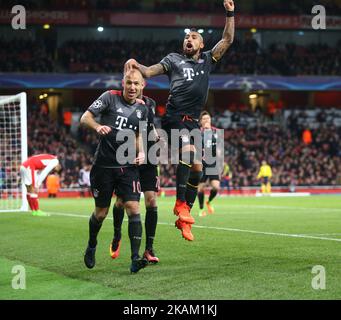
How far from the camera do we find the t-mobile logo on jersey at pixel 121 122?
29.5 feet

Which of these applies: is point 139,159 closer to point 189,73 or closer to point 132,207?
point 132,207

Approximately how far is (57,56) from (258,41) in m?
13.4

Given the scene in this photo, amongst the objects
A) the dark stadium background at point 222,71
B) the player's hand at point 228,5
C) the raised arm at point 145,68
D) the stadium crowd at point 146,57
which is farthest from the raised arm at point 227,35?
the stadium crowd at point 146,57

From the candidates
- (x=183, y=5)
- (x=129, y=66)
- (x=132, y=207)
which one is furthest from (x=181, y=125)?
(x=183, y=5)

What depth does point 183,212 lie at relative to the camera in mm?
10258

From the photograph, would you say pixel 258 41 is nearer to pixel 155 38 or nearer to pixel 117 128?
pixel 155 38

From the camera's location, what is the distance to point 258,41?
168 ft

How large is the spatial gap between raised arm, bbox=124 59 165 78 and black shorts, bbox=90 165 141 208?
114cm

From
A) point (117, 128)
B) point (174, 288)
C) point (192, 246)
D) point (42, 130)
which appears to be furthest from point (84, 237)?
point (42, 130)

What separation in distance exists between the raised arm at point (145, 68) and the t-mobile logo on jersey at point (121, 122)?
538 mm

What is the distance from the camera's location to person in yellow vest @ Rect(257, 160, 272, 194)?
39062 mm

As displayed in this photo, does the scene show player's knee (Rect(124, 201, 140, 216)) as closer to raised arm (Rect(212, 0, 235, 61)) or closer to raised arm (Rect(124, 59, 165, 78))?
raised arm (Rect(124, 59, 165, 78))

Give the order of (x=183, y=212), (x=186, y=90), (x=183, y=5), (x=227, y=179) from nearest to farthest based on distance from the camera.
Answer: (x=183, y=212), (x=186, y=90), (x=227, y=179), (x=183, y=5)

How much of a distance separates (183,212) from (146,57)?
36580mm
